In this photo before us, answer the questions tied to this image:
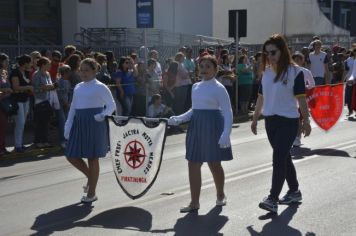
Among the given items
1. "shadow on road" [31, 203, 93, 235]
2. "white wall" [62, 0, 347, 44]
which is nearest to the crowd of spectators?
"shadow on road" [31, 203, 93, 235]

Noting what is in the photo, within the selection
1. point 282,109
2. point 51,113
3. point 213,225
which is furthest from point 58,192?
point 51,113

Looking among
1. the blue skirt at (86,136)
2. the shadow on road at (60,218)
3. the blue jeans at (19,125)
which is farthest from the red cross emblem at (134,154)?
the blue jeans at (19,125)

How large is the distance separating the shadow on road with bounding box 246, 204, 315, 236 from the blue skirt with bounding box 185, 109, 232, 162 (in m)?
0.85

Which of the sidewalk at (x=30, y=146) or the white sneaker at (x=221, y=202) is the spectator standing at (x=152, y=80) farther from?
the white sneaker at (x=221, y=202)

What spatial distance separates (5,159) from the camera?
12156 millimetres

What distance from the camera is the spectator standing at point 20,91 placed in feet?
41.1

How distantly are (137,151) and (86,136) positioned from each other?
2.24 ft

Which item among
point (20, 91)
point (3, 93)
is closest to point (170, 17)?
point (20, 91)

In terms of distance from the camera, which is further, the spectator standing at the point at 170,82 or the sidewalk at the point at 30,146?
the spectator standing at the point at 170,82

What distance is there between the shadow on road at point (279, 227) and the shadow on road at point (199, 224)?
0.36 metres

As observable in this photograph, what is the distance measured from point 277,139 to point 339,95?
5.90 metres

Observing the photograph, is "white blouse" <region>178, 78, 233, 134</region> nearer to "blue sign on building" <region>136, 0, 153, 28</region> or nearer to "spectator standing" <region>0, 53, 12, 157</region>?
"spectator standing" <region>0, 53, 12, 157</region>

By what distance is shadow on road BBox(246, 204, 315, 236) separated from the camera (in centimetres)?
666

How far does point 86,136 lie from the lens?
26.1 feet
